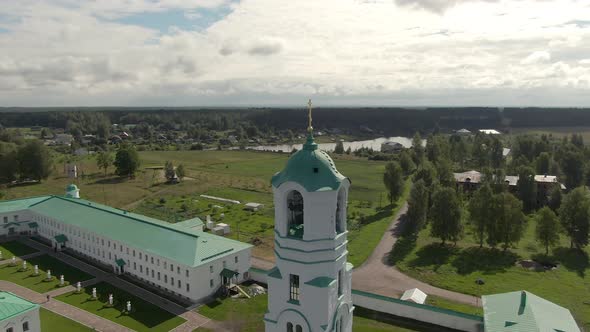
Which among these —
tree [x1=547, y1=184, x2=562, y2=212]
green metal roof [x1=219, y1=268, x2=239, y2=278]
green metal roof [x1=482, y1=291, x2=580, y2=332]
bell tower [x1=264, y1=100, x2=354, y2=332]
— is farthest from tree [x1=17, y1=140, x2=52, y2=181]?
tree [x1=547, y1=184, x2=562, y2=212]

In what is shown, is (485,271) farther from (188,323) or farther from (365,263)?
(188,323)

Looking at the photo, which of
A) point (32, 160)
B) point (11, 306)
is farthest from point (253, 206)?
point (32, 160)

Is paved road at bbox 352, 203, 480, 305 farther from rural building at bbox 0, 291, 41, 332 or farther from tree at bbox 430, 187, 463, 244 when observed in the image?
rural building at bbox 0, 291, 41, 332

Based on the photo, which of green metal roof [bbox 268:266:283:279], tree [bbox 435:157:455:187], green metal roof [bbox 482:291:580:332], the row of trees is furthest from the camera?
the row of trees

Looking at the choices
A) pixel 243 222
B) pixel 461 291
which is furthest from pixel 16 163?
pixel 461 291

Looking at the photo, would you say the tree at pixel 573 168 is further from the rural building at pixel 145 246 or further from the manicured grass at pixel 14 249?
the manicured grass at pixel 14 249

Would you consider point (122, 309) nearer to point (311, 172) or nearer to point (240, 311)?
point (240, 311)

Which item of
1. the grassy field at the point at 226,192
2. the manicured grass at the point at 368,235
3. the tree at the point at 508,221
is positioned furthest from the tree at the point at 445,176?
the tree at the point at 508,221
